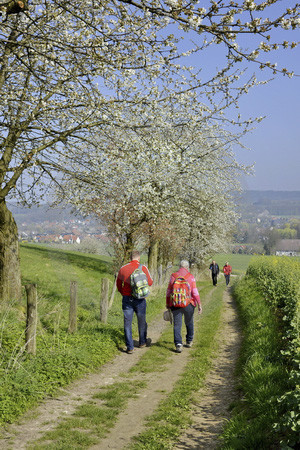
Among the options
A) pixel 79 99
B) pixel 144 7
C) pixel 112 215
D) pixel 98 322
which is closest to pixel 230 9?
pixel 144 7

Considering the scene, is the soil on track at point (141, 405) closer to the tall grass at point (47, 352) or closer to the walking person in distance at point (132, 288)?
the tall grass at point (47, 352)

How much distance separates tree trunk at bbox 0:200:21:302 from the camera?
38.1 feet

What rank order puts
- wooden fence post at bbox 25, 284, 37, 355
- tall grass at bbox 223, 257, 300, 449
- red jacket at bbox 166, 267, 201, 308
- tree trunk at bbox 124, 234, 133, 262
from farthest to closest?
tree trunk at bbox 124, 234, 133, 262 → red jacket at bbox 166, 267, 201, 308 → wooden fence post at bbox 25, 284, 37, 355 → tall grass at bbox 223, 257, 300, 449

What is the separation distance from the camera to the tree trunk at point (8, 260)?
1162 cm

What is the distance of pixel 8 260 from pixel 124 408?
628 cm

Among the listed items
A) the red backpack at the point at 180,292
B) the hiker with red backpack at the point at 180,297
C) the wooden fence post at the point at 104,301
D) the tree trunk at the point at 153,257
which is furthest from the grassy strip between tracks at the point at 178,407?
the tree trunk at the point at 153,257

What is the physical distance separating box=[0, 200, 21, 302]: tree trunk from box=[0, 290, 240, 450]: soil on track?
3636 mm

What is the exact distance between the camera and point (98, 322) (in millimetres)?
11703

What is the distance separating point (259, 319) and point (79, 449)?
8.01 metres

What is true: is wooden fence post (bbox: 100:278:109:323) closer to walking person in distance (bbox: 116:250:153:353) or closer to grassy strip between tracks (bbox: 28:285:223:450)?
walking person in distance (bbox: 116:250:153:353)

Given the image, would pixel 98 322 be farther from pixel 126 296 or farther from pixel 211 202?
pixel 211 202

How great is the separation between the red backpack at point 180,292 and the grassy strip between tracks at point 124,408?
3.62 feet

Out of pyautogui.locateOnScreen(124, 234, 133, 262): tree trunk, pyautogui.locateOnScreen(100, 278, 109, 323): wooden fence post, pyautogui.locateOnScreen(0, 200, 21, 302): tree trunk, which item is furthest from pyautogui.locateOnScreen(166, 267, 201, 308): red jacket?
pyautogui.locateOnScreen(124, 234, 133, 262): tree trunk

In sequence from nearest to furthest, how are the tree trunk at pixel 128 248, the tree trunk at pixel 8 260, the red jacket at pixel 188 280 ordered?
the red jacket at pixel 188 280 < the tree trunk at pixel 8 260 < the tree trunk at pixel 128 248
